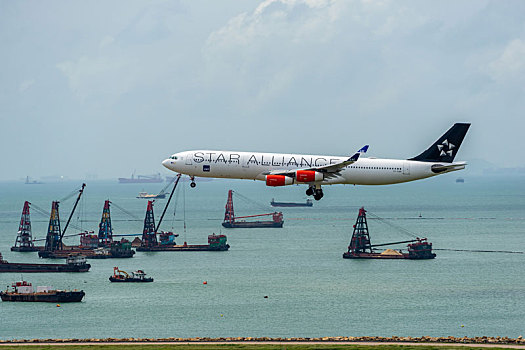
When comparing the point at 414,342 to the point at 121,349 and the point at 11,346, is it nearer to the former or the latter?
the point at 121,349

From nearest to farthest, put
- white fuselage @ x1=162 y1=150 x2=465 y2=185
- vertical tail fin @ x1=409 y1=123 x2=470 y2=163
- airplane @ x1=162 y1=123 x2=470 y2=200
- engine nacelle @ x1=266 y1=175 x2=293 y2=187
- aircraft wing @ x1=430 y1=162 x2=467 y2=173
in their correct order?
engine nacelle @ x1=266 y1=175 x2=293 y2=187, airplane @ x1=162 y1=123 x2=470 y2=200, aircraft wing @ x1=430 y1=162 x2=467 y2=173, white fuselage @ x1=162 y1=150 x2=465 y2=185, vertical tail fin @ x1=409 y1=123 x2=470 y2=163

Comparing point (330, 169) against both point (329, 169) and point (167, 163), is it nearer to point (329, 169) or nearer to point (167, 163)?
point (329, 169)

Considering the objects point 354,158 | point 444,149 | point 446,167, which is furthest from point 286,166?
point 444,149

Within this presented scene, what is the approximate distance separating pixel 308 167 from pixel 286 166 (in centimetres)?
320

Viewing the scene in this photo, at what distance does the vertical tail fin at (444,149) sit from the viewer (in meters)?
119

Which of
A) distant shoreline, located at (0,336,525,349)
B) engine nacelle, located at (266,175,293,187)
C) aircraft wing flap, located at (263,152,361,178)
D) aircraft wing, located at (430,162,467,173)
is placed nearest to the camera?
engine nacelle, located at (266,175,293,187)

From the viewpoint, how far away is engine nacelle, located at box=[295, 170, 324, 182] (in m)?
111

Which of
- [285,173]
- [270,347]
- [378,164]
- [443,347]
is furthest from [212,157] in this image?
[443,347]

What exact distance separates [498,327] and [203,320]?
2532 inches

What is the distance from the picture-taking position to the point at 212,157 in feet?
373

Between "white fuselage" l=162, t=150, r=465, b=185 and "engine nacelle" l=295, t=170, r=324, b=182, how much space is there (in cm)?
126

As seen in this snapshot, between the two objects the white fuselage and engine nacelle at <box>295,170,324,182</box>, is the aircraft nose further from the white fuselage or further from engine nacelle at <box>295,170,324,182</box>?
engine nacelle at <box>295,170,324,182</box>

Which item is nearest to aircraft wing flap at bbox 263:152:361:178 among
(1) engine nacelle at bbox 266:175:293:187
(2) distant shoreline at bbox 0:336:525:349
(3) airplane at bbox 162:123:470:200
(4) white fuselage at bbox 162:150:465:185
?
(3) airplane at bbox 162:123:470:200

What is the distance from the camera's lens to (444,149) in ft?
393
